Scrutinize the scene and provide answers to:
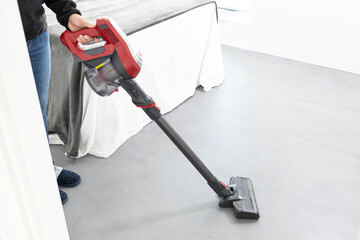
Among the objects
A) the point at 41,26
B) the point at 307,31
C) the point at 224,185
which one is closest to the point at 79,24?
the point at 41,26

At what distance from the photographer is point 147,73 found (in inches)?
79.1

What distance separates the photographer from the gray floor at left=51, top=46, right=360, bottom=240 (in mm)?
1463

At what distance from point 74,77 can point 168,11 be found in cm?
77

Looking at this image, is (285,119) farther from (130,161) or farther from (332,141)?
(130,161)

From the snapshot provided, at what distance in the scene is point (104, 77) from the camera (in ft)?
3.91

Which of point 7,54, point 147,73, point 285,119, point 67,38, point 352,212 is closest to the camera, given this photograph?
point 7,54

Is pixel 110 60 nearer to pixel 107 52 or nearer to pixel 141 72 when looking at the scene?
pixel 107 52

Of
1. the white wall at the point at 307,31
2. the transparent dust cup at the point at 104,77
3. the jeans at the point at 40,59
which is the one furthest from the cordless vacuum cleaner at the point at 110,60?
the white wall at the point at 307,31

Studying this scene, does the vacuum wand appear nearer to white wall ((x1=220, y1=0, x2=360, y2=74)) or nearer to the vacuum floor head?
the vacuum floor head

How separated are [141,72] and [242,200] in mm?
908

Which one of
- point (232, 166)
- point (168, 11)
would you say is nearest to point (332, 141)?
point (232, 166)

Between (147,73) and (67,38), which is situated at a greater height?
(67,38)

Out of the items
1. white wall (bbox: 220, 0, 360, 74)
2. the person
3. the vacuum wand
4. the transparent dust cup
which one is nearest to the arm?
the person

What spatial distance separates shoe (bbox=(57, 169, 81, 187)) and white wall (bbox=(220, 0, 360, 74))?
7.49 ft
